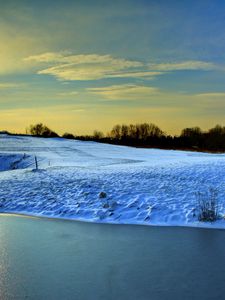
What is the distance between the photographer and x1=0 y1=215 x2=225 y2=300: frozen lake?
19.9ft

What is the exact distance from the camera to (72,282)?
21.2 ft

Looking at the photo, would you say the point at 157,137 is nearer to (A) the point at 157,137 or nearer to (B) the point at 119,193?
(A) the point at 157,137

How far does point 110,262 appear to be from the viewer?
7516mm

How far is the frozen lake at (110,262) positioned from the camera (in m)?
6.07

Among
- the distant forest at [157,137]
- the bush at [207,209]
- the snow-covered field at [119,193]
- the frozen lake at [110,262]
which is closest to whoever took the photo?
the frozen lake at [110,262]

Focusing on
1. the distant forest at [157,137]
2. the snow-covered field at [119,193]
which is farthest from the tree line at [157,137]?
the snow-covered field at [119,193]

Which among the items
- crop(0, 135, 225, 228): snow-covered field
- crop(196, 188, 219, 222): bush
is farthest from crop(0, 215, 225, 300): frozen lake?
crop(0, 135, 225, 228): snow-covered field

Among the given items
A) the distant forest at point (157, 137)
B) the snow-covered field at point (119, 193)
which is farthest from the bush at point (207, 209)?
the distant forest at point (157, 137)

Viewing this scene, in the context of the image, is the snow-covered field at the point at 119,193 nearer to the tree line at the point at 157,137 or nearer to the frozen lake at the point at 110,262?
the frozen lake at the point at 110,262

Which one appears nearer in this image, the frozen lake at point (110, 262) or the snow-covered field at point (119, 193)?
the frozen lake at point (110, 262)

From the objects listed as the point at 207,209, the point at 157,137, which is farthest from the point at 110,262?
the point at 157,137

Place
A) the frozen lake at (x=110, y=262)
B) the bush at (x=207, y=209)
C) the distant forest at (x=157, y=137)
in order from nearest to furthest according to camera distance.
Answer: the frozen lake at (x=110, y=262)
the bush at (x=207, y=209)
the distant forest at (x=157, y=137)

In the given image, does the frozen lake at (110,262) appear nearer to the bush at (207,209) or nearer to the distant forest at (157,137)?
the bush at (207,209)

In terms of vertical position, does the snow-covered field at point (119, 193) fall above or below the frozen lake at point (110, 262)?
above
